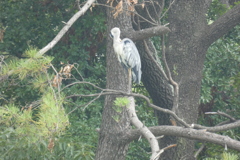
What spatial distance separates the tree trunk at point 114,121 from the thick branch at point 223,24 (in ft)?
3.03

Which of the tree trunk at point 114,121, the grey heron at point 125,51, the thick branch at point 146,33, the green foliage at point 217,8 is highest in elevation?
the green foliage at point 217,8

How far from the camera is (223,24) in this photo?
4629mm

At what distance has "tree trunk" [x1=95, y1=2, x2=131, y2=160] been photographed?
422cm

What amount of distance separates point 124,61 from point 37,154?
1.18 m

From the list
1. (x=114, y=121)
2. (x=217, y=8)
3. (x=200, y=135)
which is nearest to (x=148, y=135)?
(x=200, y=135)

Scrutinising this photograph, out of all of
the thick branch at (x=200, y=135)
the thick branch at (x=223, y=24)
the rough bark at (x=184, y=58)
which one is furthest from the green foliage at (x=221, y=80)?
the thick branch at (x=200, y=135)

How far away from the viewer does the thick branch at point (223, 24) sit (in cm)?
458

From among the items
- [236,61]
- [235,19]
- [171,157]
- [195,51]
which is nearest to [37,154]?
[171,157]

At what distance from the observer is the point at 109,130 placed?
4254mm

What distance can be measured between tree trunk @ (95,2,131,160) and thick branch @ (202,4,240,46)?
92cm

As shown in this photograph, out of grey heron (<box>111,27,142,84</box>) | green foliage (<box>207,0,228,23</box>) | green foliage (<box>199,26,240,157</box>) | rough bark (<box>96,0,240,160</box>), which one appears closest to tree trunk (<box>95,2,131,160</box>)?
rough bark (<box>96,0,240,160</box>)

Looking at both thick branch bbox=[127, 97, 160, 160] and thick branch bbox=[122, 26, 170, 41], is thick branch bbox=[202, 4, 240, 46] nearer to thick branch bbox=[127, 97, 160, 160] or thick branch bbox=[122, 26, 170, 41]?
thick branch bbox=[122, 26, 170, 41]

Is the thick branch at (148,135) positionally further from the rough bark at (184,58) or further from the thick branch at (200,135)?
the rough bark at (184,58)

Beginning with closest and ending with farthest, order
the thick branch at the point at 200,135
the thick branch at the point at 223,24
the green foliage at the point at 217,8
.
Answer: the thick branch at the point at 200,135 < the thick branch at the point at 223,24 < the green foliage at the point at 217,8
